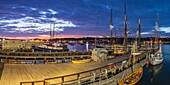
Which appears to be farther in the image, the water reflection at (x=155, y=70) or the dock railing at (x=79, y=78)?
the water reflection at (x=155, y=70)

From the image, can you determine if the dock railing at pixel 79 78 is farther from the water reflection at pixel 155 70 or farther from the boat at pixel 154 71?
the water reflection at pixel 155 70

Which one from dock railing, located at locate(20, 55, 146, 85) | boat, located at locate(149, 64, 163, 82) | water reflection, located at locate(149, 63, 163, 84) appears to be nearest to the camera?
dock railing, located at locate(20, 55, 146, 85)

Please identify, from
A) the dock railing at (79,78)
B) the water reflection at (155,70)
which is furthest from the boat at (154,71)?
the dock railing at (79,78)

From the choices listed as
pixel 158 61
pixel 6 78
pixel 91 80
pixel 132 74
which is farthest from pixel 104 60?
pixel 158 61

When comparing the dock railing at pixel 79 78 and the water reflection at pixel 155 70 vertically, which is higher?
the dock railing at pixel 79 78

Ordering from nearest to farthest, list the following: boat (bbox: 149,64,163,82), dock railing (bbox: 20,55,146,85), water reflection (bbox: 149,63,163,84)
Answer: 1. dock railing (bbox: 20,55,146,85)
2. boat (bbox: 149,64,163,82)
3. water reflection (bbox: 149,63,163,84)

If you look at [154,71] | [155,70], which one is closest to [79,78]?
[154,71]

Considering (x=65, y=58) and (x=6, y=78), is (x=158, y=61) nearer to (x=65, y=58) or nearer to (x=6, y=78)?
(x=65, y=58)

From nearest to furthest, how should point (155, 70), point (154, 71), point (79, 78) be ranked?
point (79, 78) → point (154, 71) → point (155, 70)

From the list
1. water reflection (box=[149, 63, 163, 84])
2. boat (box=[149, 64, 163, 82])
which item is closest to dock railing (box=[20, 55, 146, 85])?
boat (box=[149, 64, 163, 82])

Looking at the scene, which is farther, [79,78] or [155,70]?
[155,70]

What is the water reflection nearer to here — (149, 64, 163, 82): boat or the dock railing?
(149, 64, 163, 82): boat

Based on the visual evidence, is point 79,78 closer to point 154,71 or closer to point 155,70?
point 154,71

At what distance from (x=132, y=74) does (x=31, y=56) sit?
14159 millimetres
